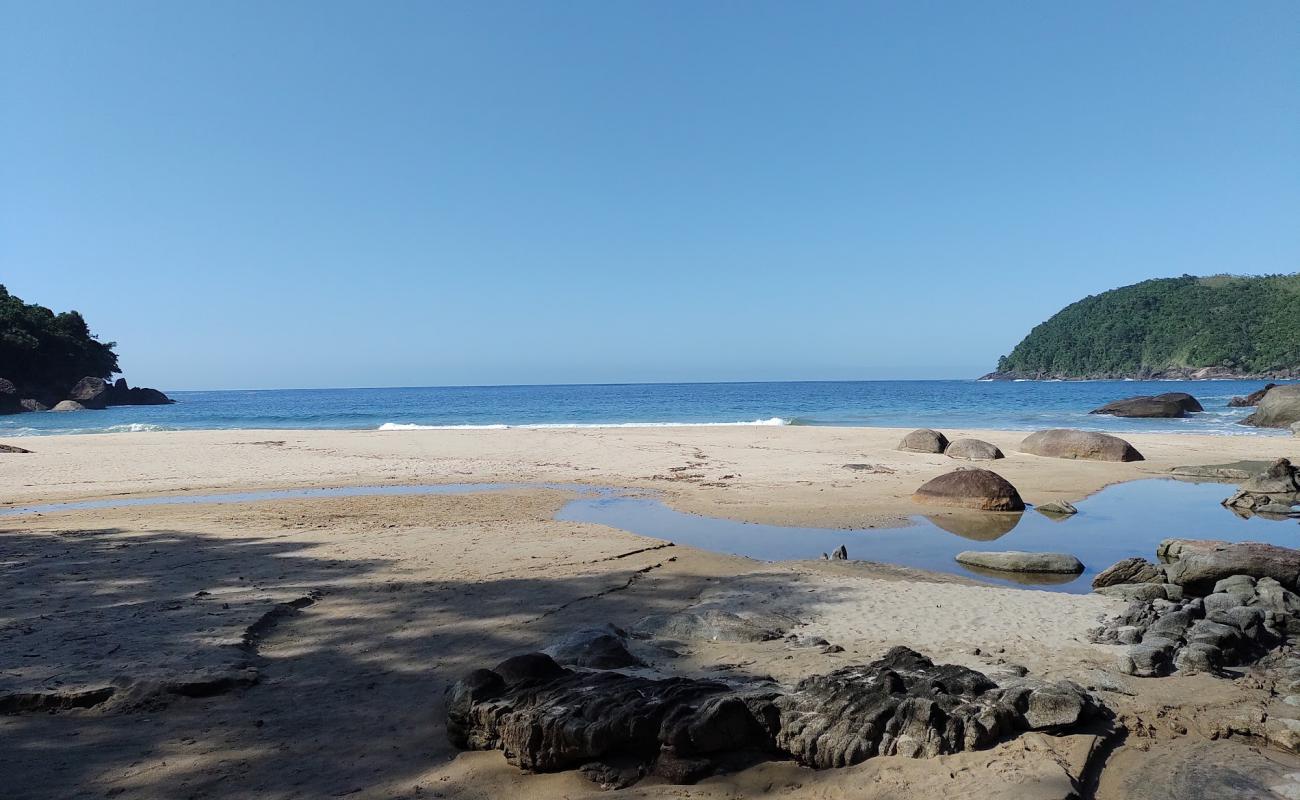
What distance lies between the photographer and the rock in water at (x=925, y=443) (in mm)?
24156

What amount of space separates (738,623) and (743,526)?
243 inches

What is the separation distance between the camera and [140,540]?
10.9 meters

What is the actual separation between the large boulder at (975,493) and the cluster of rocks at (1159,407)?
3320 cm

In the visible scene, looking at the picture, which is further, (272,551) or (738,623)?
(272,551)

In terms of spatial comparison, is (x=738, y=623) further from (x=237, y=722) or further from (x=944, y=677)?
(x=237, y=722)

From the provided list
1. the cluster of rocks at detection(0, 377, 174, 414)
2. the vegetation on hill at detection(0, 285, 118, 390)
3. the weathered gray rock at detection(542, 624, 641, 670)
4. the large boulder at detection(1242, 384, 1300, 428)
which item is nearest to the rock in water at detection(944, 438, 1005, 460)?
the weathered gray rock at detection(542, 624, 641, 670)

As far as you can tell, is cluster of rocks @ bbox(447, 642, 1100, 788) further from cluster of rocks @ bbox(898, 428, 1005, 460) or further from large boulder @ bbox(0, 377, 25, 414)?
large boulder @ bbox(0, 377, 25, 414)

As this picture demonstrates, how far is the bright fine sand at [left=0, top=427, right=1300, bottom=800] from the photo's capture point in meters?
4.13

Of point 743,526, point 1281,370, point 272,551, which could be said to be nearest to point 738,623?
point 743,526

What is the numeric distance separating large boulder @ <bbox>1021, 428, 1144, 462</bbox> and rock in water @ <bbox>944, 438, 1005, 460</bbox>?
192 centimetres

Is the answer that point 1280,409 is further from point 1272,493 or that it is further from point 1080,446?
point 1272,493

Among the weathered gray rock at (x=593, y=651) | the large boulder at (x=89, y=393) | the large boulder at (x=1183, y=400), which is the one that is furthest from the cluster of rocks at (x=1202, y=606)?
the large boulder at (x=89, y=393)

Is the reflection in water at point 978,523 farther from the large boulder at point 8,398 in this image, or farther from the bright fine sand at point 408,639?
the large boulder at point 8,398

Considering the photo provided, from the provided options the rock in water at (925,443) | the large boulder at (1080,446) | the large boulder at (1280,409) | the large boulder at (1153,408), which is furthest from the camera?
the large boulder at (1153,408)
